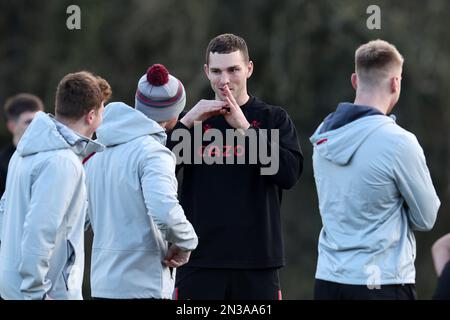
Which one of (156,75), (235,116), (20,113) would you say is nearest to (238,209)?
(235,116)

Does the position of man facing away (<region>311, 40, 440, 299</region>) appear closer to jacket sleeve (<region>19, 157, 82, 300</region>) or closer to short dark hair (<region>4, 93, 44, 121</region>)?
jacket sleeve (<region>19, 157, 82, 300</region>)

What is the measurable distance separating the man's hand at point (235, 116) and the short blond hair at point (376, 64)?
2.63 ft

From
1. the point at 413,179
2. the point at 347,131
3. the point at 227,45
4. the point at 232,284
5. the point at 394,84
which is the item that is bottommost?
the point at 232,284

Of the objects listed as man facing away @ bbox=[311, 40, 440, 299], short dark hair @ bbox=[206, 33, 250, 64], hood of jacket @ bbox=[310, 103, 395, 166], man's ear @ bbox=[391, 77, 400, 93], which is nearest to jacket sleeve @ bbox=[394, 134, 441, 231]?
man facing away @ bbox=[311, 40, 440, 299]

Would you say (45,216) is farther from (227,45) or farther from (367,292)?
(227,45)

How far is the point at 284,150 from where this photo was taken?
21.1 feet

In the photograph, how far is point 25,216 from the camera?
218 inches

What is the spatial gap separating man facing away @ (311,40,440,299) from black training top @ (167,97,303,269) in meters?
0.56

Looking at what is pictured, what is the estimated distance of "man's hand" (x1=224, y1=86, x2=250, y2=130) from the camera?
20.8ft

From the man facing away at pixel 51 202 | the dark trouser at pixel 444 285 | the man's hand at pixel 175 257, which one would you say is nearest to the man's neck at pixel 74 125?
the man facing away at pixel 51 202

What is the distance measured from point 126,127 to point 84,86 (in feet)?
1.13

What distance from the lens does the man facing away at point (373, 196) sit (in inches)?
221

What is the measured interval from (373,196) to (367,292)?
0.47m

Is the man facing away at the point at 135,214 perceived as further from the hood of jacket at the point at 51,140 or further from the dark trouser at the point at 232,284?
the dark trouser at the point at 232,284
